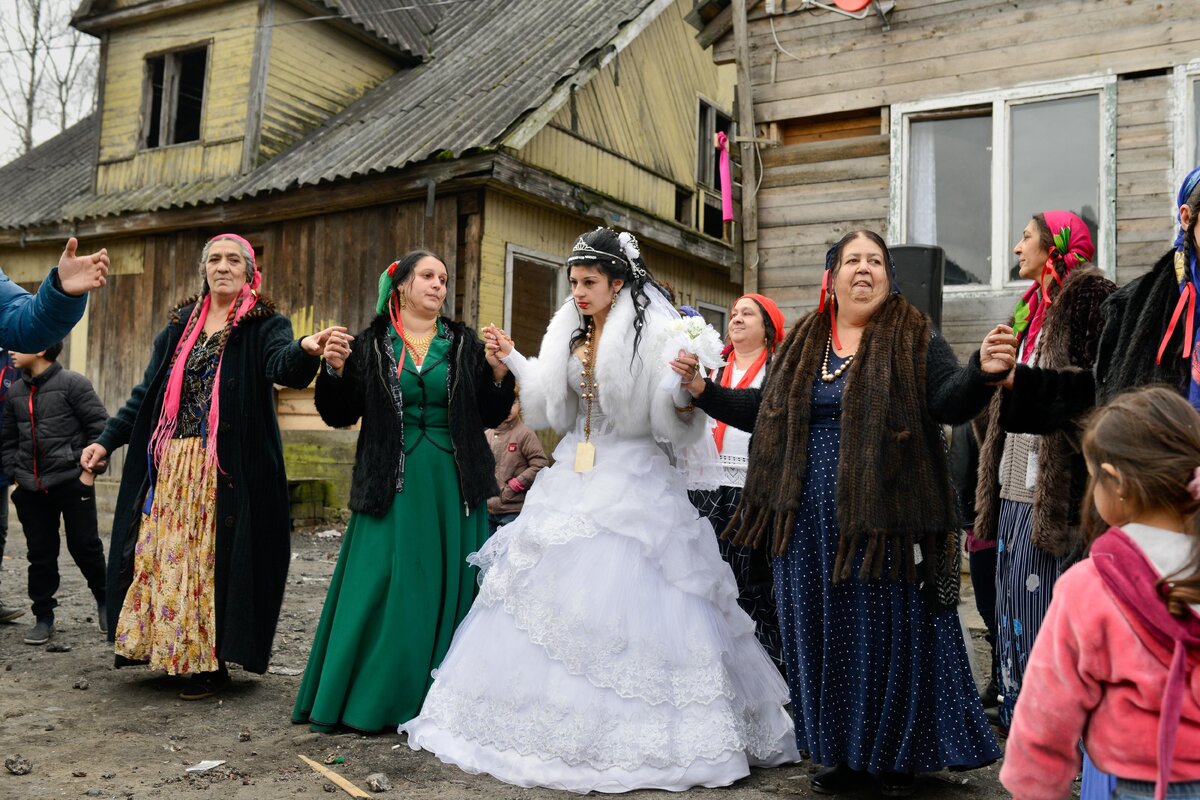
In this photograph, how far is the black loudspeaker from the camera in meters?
7.34

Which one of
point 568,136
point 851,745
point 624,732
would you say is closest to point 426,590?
point 624,732

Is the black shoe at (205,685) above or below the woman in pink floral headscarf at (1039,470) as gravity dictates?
below

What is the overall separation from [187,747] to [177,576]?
0.95 meters

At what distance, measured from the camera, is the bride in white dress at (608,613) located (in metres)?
3.72

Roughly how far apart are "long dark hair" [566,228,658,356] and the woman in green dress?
65 cm

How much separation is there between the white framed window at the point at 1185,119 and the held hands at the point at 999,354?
491cm

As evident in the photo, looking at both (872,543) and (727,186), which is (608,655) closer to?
(872,543)

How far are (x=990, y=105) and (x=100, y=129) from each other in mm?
12010

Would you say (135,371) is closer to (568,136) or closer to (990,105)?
(568,136)

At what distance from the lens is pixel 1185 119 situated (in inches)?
281

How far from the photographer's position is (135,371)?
14.1 metres

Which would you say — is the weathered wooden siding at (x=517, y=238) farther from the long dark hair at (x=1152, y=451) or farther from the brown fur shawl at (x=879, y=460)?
the long dark hair at (x=1152, y=451)

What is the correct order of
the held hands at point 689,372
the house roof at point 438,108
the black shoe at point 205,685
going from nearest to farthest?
the held hands at point 689,372 < the black shoe at point 205,685 < the house roof at point 438,108

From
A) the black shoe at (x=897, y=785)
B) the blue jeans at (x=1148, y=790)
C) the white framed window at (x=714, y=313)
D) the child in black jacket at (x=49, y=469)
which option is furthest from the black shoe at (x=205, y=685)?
the white framed window at (x=714, y=313)
